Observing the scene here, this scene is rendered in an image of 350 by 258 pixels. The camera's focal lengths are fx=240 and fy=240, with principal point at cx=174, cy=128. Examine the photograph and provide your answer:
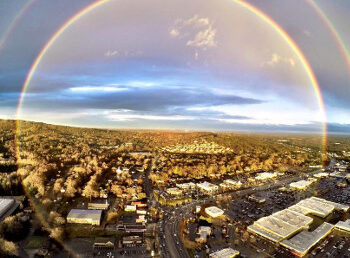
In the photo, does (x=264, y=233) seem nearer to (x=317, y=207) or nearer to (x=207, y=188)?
(x=317, y=207)

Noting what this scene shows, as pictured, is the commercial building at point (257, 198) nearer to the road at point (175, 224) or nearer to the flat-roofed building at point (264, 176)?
the road at point (175, 224)

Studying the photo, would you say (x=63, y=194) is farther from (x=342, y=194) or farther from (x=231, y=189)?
(x=342, y=194)

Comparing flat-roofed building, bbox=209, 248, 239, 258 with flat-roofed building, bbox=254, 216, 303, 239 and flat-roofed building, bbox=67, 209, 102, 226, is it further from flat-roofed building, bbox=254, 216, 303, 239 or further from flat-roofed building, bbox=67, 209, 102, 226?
flat-roofed building, bbox=67, 209, 102, 226

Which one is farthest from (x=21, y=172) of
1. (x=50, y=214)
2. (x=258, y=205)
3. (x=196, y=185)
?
(x=258, y=205)

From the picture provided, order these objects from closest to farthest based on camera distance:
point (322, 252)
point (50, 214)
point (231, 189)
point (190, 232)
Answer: point (322, 252), point (190, 232), point (50, 214), point (231, 189)

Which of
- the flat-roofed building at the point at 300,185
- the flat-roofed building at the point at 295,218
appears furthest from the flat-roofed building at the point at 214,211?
the flat-roofed building at the point at 300,185

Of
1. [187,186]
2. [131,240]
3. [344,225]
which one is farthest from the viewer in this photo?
[187,186]

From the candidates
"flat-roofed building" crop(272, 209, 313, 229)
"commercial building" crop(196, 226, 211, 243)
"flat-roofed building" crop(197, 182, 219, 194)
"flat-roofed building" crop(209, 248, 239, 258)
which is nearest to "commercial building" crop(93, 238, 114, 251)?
"commercial building" crop(196, 226, 211, 243)

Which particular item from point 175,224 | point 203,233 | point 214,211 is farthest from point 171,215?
point 203,233
